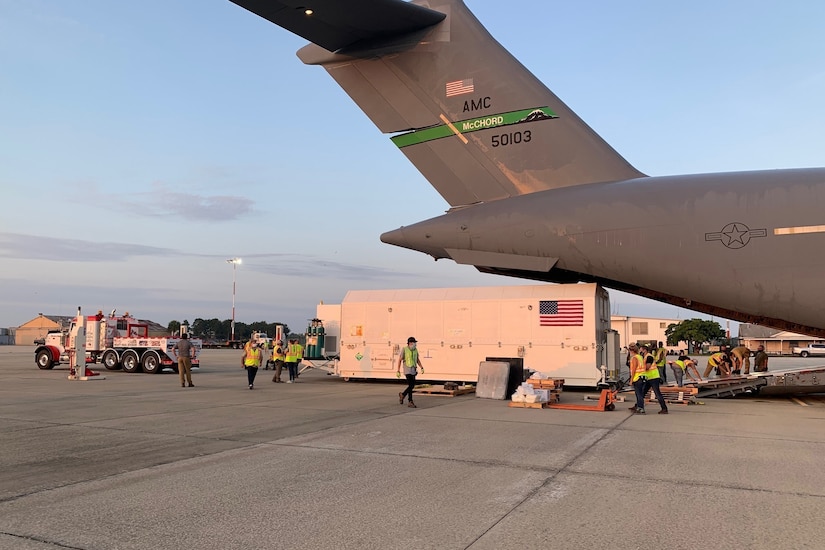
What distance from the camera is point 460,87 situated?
11.9 metres

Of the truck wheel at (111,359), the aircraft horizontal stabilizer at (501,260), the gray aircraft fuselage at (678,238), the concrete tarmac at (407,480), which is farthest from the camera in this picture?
the truck wheel at (111,359)

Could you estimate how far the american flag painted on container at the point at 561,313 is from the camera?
15.3m

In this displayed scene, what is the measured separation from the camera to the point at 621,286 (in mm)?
12898

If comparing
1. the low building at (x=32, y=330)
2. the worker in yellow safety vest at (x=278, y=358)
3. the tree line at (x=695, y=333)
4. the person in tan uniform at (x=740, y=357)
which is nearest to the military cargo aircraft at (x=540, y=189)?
the person in tan uniform at (x=740, y=357)

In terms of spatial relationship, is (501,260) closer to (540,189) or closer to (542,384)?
(540,189)

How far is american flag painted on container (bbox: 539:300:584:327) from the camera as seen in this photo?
1528cm

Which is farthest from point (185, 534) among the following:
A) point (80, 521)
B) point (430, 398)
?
point (430, 398)

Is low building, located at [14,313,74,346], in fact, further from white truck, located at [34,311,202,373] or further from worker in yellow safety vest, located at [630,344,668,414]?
worker in yellow safety vest, located at [630,344,668,414]

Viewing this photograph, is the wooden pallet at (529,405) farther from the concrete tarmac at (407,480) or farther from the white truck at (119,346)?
the white truck at (119,346)

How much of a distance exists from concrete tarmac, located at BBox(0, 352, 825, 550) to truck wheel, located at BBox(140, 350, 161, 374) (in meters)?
12.4

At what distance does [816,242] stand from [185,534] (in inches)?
450

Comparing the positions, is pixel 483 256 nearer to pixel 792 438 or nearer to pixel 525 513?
pixel 792 438

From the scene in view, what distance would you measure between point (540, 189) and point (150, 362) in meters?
18.3

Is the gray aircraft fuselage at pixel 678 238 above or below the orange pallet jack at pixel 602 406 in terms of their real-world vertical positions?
above
